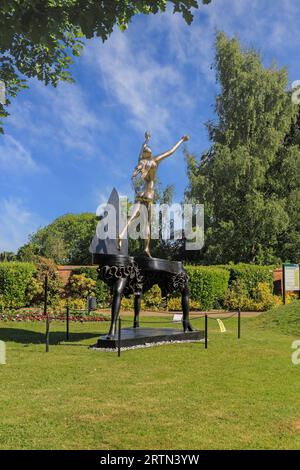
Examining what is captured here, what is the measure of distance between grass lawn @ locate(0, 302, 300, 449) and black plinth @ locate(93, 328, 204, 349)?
389 millimetres

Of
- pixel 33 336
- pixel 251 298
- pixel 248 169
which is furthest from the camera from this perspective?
pixel 248 169

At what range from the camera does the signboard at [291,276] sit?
76.3 ft

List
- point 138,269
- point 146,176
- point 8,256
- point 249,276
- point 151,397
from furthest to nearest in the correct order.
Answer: point 8,256, point 249,276, point 146,176, point 138,269, point 151,397

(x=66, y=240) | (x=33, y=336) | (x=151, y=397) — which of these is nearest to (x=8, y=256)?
(x=66, y=240)

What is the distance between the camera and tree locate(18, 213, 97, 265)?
5566cm

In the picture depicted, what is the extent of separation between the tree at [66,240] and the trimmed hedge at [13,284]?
3084 cm

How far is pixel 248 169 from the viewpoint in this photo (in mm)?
32531

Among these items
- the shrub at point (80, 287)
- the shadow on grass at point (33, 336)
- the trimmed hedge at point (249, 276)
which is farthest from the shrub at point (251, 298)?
the shadow on grass at point (33, 336)

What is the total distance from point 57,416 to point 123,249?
5.73m

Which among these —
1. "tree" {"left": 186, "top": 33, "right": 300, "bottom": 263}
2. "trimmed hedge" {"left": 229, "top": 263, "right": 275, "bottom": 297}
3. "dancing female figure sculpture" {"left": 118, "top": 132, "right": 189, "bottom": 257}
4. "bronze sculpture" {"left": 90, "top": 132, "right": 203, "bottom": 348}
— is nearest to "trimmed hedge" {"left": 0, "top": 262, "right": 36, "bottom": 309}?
"trimmed hedge" {"left": 229, "top": 263, "right": 275, "bottom": 297}

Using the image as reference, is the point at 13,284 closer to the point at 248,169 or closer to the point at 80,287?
the point at 80,287

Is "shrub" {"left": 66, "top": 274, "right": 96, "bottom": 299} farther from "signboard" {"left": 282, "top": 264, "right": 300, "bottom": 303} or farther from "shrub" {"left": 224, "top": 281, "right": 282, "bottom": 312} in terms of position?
"signboard" {"left": 282, "top": 264, "right": 300, "bottom": 303}

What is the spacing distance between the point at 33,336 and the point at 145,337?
3.39m

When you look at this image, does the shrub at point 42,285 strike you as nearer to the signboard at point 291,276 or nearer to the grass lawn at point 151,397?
the signboard at point 291,276
